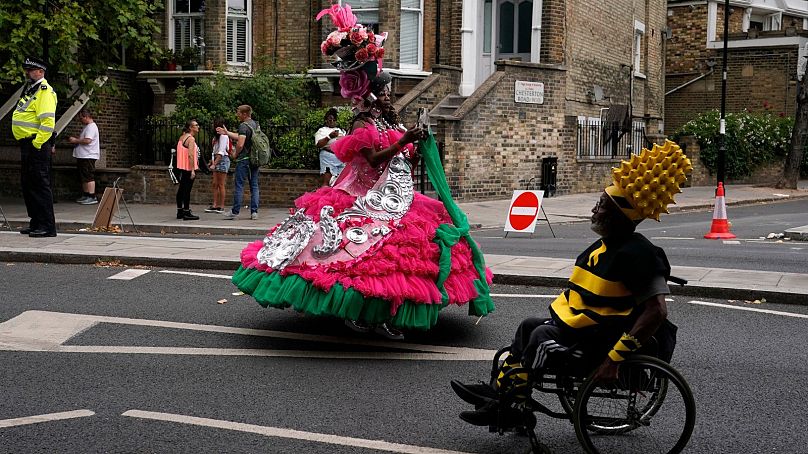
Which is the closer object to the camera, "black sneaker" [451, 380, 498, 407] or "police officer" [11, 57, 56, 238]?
"black sneaker" [451, 380, 498, 407]

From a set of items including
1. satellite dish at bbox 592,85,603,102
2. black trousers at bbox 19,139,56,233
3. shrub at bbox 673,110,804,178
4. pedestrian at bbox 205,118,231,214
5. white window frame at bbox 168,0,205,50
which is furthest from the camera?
shrub at bbox 673,110,804,178

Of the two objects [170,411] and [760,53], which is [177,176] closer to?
[170,411]

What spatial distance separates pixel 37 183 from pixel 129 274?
310 centimetres

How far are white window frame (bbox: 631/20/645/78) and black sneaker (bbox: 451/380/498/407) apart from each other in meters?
27.7

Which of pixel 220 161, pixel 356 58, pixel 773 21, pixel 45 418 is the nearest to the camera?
pixel 45 418

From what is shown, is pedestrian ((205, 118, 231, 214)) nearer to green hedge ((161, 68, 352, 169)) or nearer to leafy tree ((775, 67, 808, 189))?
green hedge ((161, 68, 352, 169))

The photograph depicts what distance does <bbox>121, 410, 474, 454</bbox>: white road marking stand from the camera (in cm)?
500

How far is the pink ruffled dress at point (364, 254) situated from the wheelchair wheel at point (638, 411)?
192 cm

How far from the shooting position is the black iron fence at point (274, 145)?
67.8 ft

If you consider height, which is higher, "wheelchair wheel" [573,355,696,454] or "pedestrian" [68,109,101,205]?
"pedestrian" [68,109,101,205]

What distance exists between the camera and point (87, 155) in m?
20.5

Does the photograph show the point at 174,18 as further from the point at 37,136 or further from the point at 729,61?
the point at 729,61

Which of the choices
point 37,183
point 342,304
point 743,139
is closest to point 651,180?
point 342,304

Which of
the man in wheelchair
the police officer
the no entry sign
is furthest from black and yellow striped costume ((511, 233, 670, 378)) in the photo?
the no entry sign
